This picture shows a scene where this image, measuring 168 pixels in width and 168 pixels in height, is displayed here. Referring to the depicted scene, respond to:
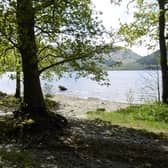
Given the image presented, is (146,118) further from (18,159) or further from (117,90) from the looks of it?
(117,90)

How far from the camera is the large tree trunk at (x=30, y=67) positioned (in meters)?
11.4

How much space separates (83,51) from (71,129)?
300 cm

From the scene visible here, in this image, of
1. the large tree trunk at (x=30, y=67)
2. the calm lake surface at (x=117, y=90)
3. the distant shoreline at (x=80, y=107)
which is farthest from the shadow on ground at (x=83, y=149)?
the distant shoreline at (x=80, y=107)

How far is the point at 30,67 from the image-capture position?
42.0ft

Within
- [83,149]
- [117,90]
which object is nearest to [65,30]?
[83,149]

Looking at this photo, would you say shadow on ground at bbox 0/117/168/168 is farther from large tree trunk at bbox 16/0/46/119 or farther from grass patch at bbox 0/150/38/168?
large tree trunk at bbox 16/0/46/119

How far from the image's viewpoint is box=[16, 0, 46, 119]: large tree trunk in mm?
11430

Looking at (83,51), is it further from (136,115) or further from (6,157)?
(136,115)

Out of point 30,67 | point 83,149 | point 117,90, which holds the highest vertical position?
point 30,67

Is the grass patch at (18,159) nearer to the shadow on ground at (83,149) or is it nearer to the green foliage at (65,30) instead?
the shadow on ground at (83,149)

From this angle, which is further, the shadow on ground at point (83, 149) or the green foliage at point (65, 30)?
the green foliage at point (65, 30)

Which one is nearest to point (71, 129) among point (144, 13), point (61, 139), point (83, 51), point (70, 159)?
point (61, 139)

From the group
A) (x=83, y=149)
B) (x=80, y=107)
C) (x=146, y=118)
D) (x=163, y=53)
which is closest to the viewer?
(x=83, y=149)

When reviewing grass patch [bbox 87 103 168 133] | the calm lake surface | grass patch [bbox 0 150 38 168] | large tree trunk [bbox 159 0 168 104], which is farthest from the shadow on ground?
large tree trunk [bbox 159 0 168 104]
